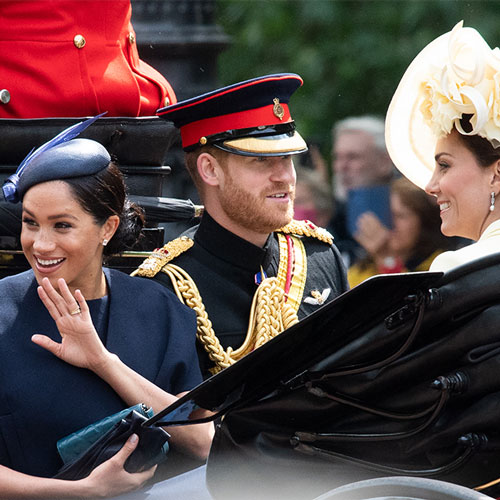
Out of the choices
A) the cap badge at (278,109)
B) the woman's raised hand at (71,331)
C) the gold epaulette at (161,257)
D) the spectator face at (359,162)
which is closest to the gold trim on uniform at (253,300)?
the gold epaulette at (161,257)

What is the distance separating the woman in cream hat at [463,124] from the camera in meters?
3.09

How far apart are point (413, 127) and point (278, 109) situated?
521 millimetres

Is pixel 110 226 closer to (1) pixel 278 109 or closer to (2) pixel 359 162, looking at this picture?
(1) pixel 278 109

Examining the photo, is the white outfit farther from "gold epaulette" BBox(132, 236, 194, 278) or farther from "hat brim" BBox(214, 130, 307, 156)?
"gold epaulette" BBox(132, 236, 194, 278)

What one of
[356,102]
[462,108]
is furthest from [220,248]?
[356,102]

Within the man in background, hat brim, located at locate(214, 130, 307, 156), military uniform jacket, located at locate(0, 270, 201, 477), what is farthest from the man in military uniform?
the man in background

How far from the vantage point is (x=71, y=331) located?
9.89ft

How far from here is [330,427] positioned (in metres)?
2.74

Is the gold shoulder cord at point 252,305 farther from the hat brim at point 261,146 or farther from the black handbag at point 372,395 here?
the black handbag at point 372,395

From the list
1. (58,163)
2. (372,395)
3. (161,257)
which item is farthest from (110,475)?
(161,257)

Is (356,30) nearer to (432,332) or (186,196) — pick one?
(186,196)

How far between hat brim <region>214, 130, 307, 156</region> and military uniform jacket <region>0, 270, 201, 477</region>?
720 mm

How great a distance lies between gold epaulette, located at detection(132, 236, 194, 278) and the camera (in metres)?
3.70

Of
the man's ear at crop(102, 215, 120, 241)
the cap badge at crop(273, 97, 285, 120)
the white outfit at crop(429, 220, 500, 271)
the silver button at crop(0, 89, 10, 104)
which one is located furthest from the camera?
the cap badge at crop(273, 97, 285, 120)
